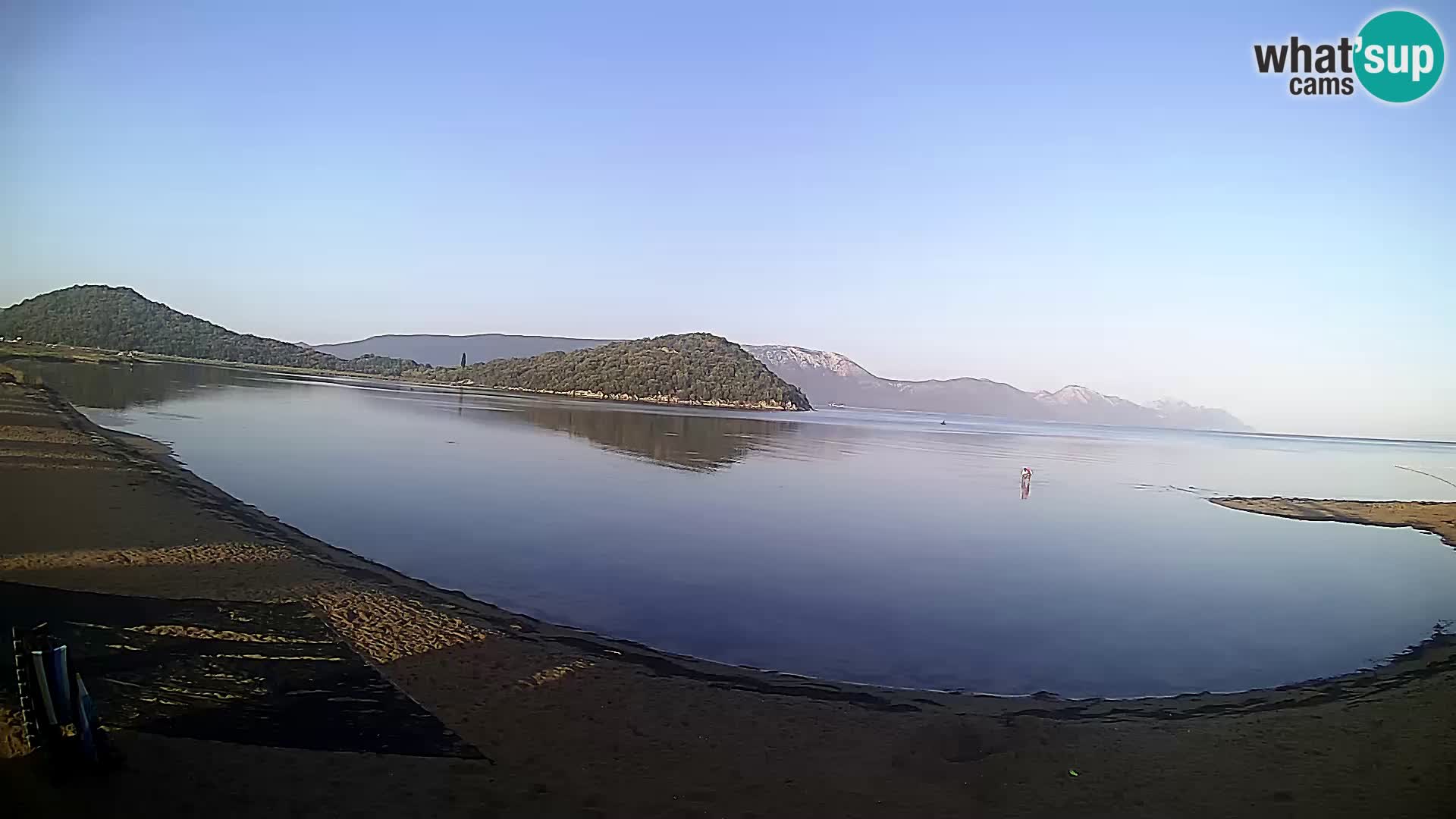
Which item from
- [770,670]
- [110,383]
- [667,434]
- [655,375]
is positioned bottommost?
[770,670]

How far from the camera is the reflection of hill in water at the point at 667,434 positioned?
41.9 metres

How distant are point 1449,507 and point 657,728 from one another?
41.7 m

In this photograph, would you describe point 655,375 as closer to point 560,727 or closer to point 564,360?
point 564,360

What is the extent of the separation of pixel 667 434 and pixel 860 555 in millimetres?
42234

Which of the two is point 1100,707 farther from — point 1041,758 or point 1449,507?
point 1449,507

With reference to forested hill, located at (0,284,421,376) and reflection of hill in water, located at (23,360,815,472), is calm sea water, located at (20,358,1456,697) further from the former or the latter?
forested hill, located at (0,284,421,376)

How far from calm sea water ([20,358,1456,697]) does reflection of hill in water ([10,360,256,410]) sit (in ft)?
8.56

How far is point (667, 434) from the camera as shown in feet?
198

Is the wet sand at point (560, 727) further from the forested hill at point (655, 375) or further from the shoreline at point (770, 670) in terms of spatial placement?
the forested hill at point (655, 375)

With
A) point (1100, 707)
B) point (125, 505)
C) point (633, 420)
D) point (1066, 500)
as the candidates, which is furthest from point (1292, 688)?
point (633, 420)

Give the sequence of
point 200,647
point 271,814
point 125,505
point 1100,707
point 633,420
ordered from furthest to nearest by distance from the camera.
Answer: point 633,420, point 125,505, point 1100,707, point 200,647, point 271,814

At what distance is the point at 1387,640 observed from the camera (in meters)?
14.2

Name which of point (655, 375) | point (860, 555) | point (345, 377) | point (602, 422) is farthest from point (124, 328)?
point (860, 555)

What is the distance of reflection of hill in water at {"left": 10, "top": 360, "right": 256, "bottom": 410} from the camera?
45.4m
